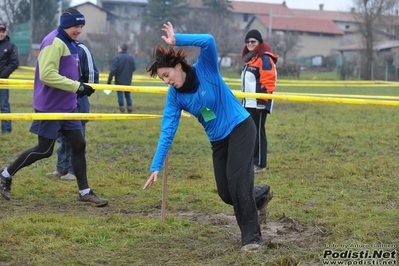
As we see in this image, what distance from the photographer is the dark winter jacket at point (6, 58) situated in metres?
11.9

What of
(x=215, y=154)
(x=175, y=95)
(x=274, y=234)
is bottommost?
(x=274, y=234)

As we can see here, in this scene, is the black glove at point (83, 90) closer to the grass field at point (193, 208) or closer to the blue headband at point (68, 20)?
the blue headband at point (68, 20)

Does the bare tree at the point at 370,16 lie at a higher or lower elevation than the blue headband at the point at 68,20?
higher

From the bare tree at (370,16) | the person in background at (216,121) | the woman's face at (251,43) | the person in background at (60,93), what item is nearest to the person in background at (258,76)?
the woman's face at (251,43)

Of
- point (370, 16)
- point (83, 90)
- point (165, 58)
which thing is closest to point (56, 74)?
point (83, 90)

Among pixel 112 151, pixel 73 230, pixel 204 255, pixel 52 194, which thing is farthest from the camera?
pixel 112 151

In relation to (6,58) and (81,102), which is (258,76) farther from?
(6,58)

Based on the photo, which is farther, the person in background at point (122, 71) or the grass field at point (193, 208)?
the person in background at point (122, 71)

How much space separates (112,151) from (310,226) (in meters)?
5.31

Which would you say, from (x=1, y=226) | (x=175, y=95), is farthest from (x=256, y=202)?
(x=1, y=226)

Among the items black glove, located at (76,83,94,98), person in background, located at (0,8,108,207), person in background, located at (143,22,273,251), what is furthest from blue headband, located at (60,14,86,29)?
person in background, located at (143,22,273,251)

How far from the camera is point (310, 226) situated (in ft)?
20.6

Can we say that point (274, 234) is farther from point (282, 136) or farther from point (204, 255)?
point (282, 136)

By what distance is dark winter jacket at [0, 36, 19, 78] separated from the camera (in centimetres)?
1190
